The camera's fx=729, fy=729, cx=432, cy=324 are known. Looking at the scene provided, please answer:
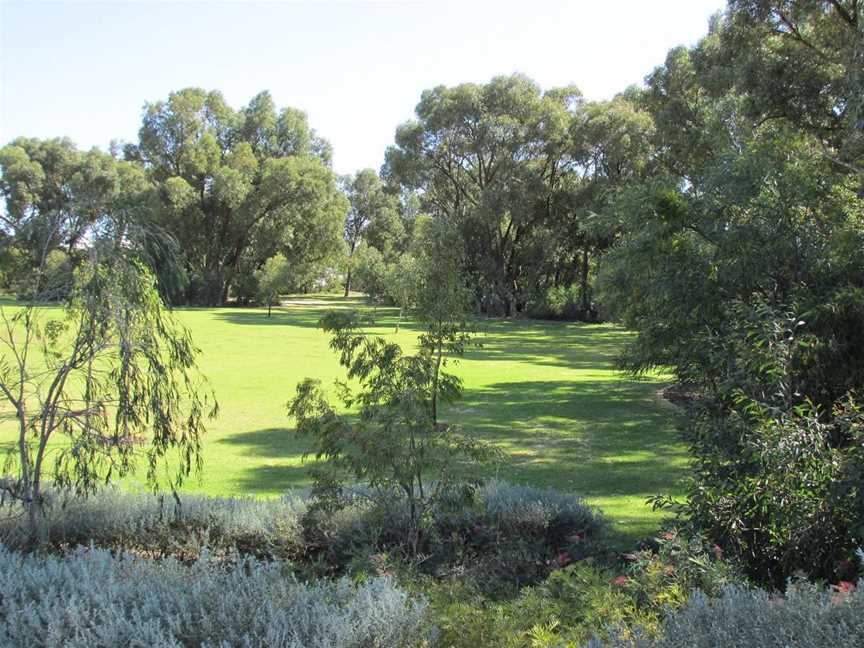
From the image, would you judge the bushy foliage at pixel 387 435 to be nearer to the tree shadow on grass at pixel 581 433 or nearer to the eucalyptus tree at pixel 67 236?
the eucalyptus tree at pixel 67 236

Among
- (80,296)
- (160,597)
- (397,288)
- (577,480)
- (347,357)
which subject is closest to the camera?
(160,597)

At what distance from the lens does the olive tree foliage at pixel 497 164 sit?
41.9m

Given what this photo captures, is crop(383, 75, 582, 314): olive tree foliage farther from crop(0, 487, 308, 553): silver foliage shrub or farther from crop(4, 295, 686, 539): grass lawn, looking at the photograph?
crop(0, 487, 308, 553): silver foliage shrub

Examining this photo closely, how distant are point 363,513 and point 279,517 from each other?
68 centimetres

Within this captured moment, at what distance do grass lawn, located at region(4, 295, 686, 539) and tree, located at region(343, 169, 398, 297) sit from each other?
53.1 m

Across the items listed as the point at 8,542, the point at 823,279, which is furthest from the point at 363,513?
the point at 823,279

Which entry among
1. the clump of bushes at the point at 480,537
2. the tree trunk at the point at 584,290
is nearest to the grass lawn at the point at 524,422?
the clump of bushes at the point at 480,537

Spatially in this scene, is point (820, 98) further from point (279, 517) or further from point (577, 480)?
point (279, 517)

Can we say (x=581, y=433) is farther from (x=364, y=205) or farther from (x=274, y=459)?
(x=364, y=205)

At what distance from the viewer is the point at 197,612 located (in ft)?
11.0

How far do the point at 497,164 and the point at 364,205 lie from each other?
3929 cm

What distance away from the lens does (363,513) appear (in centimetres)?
600

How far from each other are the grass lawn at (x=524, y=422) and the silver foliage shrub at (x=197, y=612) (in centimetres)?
374

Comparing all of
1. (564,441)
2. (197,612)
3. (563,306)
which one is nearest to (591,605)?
(197,612)
